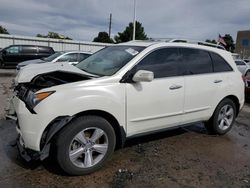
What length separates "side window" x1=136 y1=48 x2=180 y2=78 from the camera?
3.96m

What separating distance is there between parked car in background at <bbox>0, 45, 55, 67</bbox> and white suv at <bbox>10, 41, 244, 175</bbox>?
14.8 meters

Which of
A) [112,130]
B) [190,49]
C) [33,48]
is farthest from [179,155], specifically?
[33,48]

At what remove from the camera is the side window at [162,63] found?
3958 mm

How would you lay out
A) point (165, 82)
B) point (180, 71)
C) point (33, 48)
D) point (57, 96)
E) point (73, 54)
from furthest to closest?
1. point (33, 48)
2. point (73, 54)
3. point (180, 71)
4. point (165, 82)
5. point (57, 96)

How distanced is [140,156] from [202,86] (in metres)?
1.60

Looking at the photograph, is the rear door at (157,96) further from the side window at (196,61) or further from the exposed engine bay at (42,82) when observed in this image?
the exposed engine bay at (42,82)

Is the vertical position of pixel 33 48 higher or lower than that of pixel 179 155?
higher

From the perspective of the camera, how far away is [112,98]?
11.4 ft

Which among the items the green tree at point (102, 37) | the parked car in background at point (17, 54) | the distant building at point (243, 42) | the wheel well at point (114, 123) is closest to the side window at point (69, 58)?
the parked car in background at point (17, 54)

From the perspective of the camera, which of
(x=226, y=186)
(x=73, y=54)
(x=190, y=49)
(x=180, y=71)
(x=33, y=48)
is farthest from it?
(x=33, y=48)

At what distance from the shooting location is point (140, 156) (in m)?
4.08

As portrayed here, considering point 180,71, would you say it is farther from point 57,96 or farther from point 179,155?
point 57,96

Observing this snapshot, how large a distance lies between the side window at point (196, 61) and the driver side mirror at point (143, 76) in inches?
43.9

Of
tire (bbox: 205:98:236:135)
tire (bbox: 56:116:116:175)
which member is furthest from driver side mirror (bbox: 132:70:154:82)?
tire (bbox: 205:98:236:135)
